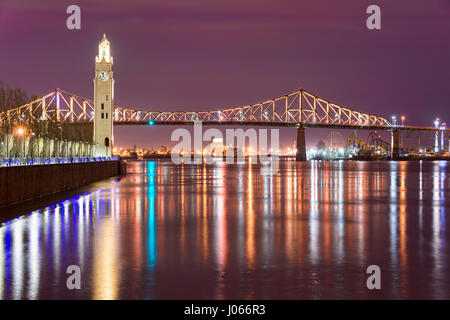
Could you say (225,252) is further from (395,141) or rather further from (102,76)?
(395,141)

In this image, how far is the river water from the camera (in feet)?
24.6

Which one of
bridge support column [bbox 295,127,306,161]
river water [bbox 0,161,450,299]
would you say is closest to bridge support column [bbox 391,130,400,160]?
bridge support column [bbox 295,127,306,161]

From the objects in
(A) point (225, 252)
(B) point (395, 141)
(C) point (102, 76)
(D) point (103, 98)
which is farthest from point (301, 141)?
(A) point (225, 252)

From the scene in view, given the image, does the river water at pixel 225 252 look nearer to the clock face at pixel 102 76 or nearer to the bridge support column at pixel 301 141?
the clock face at pixel 102 76

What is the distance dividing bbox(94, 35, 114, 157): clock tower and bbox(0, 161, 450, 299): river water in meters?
34.0

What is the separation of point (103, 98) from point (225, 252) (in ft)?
142

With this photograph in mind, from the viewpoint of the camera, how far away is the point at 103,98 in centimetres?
5191

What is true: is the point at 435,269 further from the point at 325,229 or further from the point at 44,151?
the point at 44,151

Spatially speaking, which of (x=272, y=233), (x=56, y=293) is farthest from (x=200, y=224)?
(x=56, y=293)

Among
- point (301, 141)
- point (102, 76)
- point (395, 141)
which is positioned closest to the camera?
point (102, 76)

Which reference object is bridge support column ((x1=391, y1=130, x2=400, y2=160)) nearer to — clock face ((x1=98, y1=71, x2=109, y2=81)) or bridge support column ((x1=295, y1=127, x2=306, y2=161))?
bridge support column ((x1=295, y1=127, x2=306, y2=161))

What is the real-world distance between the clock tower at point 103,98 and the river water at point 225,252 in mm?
34000
